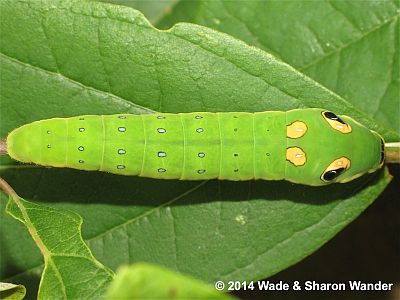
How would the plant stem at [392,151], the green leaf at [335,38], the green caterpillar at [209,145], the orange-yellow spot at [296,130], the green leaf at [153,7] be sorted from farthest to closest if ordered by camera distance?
the green leaf at [153,7] → the green leaf at [335,38] → the plant stem at [392,151] → the orange-yellow spot at [296,130] → the green caterpillar at [209,145]

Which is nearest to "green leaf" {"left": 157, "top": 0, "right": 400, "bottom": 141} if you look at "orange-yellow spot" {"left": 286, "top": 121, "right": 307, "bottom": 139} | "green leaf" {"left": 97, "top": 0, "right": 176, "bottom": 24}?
"orange-yellow spot" {"left": 286, "top": 121, "right": 307, "bottom": 139}

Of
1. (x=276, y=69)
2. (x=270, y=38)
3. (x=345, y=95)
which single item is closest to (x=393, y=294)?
(x=345, y=95)

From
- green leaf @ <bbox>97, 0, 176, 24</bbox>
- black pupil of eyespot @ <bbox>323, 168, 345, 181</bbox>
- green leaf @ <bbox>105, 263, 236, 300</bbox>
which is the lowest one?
green leaf @ <bbox>105, 263, 236, 300</bbox>

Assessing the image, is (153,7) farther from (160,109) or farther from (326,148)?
(326,148)

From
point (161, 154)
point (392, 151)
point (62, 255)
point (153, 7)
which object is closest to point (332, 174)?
point (392, 151)

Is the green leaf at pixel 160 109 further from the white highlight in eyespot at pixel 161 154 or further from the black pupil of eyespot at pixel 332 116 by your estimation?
the white highlight in eyespot at pixel 161 154

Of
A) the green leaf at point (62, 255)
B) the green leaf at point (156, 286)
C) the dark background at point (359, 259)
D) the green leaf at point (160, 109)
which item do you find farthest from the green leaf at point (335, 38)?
the green leaf at point (156, 286)

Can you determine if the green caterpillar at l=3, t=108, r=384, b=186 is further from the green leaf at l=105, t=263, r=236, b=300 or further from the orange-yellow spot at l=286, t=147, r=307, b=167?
the green leaf at l=105, t=263, r=236, b=300
